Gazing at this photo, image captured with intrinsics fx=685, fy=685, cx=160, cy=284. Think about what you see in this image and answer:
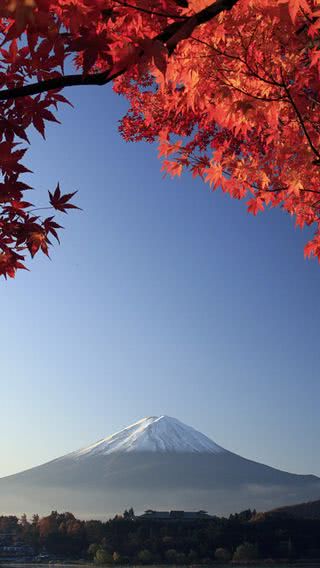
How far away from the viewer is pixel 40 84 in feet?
12.4

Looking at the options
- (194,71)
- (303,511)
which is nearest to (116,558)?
(303,511)

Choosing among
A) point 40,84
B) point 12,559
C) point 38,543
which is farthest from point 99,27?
point 12,559

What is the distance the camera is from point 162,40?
3.62m

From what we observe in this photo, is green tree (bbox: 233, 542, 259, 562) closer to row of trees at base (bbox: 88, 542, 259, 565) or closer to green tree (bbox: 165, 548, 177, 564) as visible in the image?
row of trees at base (bbox: 88, 542, 259, 565)

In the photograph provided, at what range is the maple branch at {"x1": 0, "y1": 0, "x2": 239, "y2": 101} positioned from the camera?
3.43 m

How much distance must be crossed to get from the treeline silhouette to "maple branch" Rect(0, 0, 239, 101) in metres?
61.5

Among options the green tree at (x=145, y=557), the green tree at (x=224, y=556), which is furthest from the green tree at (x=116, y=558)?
the green tree at (x=224, y=556)

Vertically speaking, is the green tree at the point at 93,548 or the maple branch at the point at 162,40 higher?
the maple branch at the point at 162,40

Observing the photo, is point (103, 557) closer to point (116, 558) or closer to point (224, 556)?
point (116, 558)

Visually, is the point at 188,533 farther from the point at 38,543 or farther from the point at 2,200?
the point at 2,200

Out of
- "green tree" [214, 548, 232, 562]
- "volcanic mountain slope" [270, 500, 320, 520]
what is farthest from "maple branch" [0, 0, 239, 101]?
"volcanic mountain slope" [270, 500, 320, 520]

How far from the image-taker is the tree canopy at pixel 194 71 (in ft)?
11.5

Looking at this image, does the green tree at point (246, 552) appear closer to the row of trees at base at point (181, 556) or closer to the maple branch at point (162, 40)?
the row of trees at base at point (181, 556)

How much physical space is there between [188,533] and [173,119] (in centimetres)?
6287
